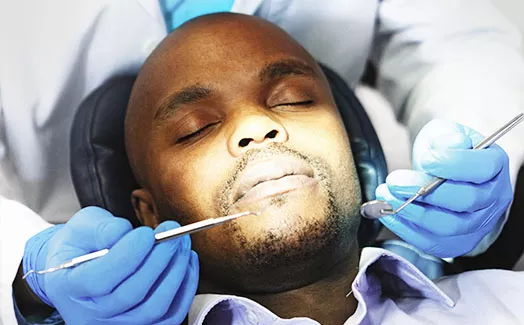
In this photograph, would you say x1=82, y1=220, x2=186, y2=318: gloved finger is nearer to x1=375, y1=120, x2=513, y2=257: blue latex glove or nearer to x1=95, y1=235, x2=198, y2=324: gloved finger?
x1=95, y1=235, x2=198, y2=324: gloved finger

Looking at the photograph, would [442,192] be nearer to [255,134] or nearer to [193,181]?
[255,134]

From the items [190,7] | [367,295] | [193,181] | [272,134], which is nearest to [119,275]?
[193,181]

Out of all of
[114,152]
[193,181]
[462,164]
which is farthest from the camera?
[114,152]

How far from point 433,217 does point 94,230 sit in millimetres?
596

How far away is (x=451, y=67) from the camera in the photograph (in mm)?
1650

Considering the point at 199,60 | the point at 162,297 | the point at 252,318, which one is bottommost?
the point at 252,318

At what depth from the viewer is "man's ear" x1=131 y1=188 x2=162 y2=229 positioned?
139 cm

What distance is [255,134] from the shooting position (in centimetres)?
119

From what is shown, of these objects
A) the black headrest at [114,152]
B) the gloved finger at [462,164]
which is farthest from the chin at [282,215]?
the black headrest at [114,152]

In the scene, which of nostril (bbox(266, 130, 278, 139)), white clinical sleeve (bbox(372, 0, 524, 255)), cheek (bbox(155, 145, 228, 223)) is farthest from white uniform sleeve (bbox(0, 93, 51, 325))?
white clinical sleeve (bbox(372, 0, 524, 255))

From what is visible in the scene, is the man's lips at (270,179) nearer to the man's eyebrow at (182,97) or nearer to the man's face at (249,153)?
the man's face at (249,153)

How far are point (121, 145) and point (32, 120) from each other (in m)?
0.22

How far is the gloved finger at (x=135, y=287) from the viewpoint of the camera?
3.39 ft

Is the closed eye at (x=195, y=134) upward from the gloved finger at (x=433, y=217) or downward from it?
upward
